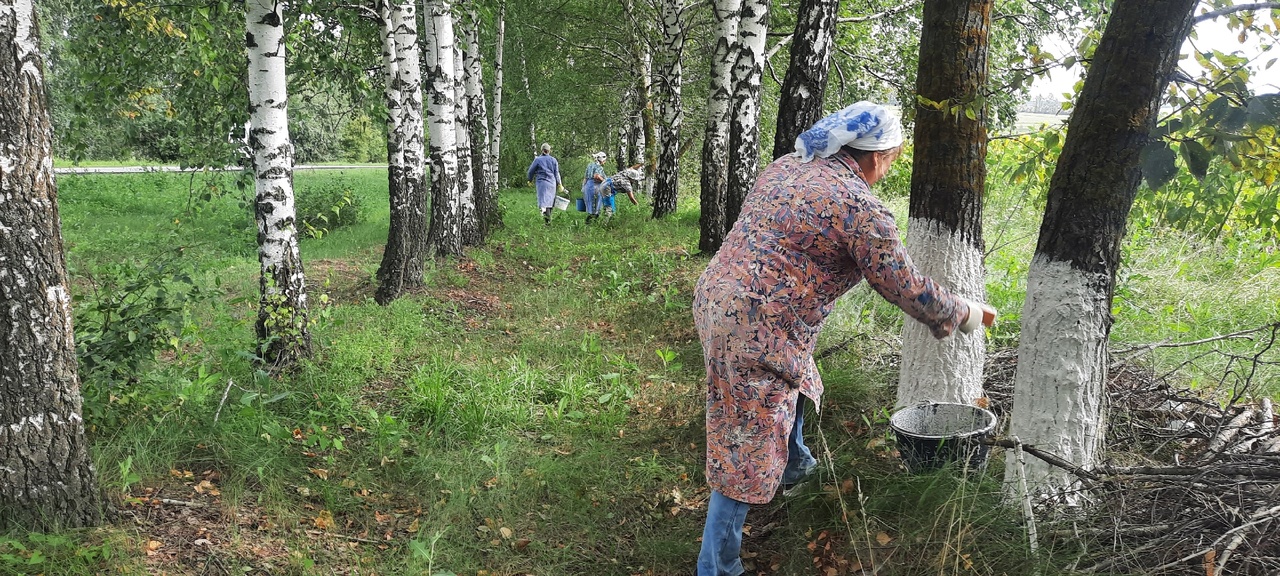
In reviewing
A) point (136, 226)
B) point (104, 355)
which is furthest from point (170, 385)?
point (136, 226)

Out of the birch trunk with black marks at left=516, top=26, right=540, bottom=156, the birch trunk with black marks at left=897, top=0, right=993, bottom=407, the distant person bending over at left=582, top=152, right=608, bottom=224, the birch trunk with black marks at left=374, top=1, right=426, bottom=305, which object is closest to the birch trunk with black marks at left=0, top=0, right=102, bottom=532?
the birch trunk with black marks at left=897, top=0, right=993, bottom=407

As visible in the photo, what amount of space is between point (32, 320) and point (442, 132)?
703cm

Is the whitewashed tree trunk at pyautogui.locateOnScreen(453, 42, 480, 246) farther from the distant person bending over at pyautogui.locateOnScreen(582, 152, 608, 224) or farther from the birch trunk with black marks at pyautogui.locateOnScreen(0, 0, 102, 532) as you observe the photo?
the birch trunk with black marks at pyautogui.locateOnScreen(0, 0, 102, 532)

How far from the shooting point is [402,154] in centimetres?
820

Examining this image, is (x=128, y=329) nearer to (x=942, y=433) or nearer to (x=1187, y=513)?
(x=942, y=433)

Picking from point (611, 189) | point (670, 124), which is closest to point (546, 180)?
point (611, 189)

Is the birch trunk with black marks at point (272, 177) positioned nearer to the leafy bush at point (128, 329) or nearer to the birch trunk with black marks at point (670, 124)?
the leafy bush at point (128, 329)

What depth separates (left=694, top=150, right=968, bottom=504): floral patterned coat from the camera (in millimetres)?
2715

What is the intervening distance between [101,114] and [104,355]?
340 cm

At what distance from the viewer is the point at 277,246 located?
4988 millimetres

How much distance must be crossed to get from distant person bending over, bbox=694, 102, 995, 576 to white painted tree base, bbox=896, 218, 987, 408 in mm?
817

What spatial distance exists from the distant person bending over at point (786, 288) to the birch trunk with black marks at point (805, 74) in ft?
13.1

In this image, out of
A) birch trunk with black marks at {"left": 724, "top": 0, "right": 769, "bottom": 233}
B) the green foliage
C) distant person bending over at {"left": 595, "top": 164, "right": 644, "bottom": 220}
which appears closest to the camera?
birch trunk with black marks at {"left": 724, "top": 0, "right": 769, "bottom": 233}

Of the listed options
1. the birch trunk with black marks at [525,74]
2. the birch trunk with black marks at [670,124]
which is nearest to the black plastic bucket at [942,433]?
the birch trunk with black marks at [670,124]
